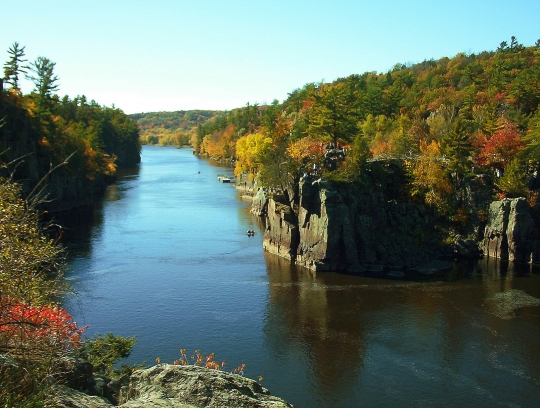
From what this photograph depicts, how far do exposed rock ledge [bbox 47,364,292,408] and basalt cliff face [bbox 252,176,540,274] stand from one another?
41925 mm

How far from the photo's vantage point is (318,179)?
58875 millimetres

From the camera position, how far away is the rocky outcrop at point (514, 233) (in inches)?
2319

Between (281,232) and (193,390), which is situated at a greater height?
(193,390)

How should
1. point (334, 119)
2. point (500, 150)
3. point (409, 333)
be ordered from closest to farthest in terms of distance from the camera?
point (409, 333), point (500, 150), point (334, 119)

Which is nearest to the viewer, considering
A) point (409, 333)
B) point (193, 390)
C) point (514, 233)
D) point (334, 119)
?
point (193, 390)

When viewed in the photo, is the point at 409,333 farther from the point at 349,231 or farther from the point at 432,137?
the point at 432,137

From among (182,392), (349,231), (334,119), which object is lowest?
(349,231)

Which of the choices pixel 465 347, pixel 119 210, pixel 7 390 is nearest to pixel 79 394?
pixel 7 390

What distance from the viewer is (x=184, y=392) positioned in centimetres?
1333

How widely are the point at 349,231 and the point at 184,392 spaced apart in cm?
4449

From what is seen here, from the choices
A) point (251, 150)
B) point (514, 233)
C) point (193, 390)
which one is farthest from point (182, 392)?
point (251, 150)

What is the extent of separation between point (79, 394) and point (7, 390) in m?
2.96

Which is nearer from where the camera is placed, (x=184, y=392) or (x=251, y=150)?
(x=184, y=392)

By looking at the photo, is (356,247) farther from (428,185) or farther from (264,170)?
(264,170)
